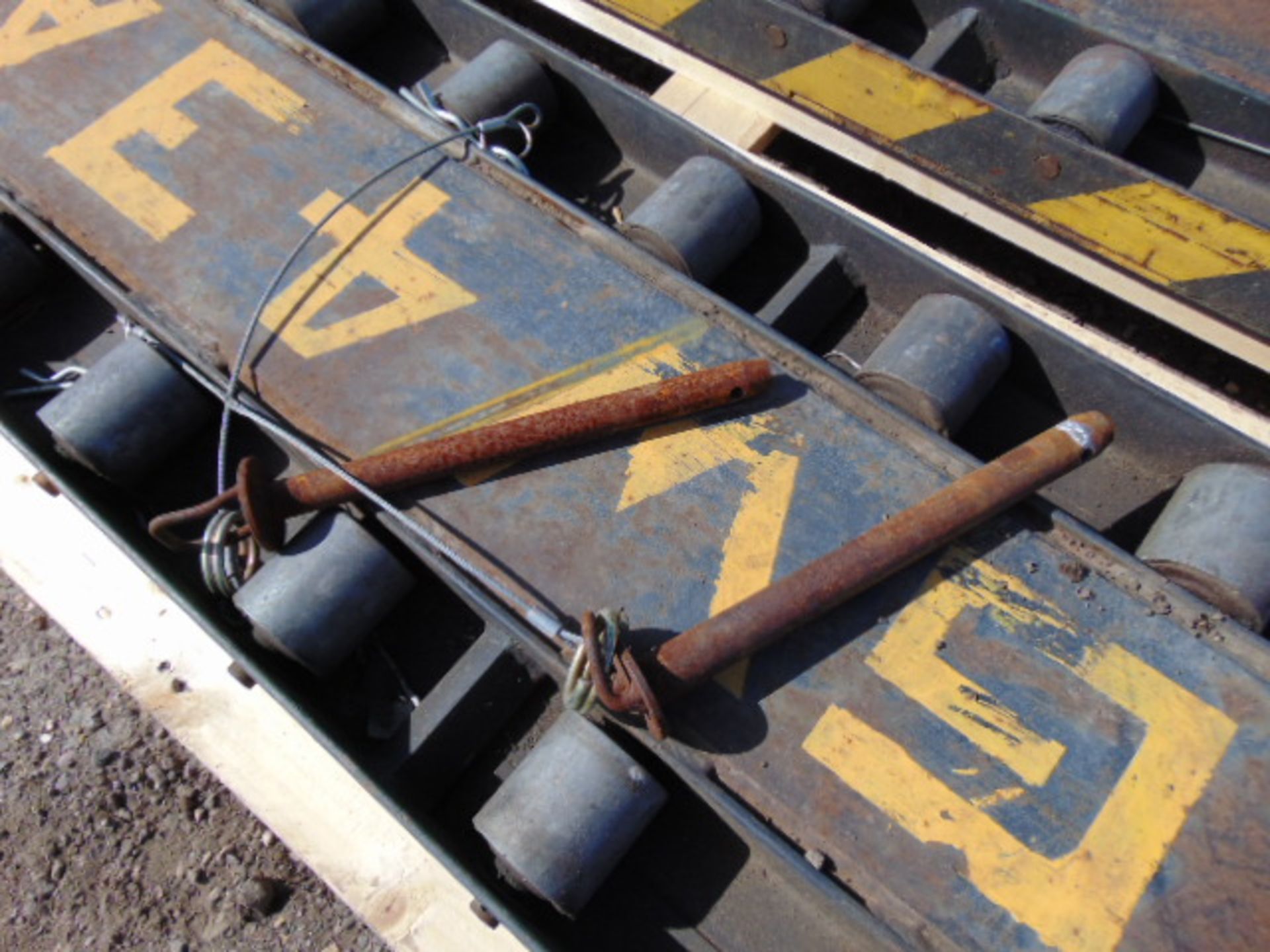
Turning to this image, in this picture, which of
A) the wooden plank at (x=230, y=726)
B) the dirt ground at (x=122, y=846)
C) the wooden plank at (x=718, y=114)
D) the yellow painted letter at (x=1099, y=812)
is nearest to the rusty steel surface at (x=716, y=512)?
the yellow painted letter at (x=1099, y=812)

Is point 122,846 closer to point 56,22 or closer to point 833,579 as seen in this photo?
point 833,579

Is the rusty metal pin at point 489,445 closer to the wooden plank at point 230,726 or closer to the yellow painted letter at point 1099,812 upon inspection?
the wooden plank at point 230,726

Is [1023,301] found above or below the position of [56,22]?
above

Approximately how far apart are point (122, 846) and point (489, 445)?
1.69 meters

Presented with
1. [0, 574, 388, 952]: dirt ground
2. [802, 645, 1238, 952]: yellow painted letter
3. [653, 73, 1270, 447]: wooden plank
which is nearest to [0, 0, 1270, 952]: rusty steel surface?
[802, 645, 1238, 952]: yellow painted letter

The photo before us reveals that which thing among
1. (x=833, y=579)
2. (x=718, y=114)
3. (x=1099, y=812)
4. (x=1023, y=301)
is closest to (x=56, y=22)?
(x=718, y=114)

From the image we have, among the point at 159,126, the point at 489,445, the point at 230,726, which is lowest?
the point at 230,726

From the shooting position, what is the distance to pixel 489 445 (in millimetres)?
2316

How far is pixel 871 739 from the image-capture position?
2.09m

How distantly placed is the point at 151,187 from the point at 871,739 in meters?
2.31

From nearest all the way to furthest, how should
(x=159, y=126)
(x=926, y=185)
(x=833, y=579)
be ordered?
(x=833, y=579) < (x=159, y=126) < (x=926, y=185)

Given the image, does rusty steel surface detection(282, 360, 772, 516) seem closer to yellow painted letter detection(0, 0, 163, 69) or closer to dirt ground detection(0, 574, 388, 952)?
dirt ground detection(0, 574, 388, 952)

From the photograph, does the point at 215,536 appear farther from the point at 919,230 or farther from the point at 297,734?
the point at 919,230

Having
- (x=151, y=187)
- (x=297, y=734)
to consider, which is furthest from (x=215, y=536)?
(x=151, y=187)
